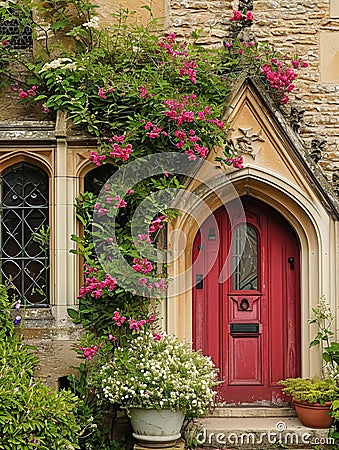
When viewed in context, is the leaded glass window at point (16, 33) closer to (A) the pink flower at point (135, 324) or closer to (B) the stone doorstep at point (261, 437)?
(A) the pink flower at point (135, 324)

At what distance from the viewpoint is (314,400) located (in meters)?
7.58

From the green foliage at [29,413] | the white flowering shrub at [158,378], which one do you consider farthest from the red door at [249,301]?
the green foliage at [29,413]

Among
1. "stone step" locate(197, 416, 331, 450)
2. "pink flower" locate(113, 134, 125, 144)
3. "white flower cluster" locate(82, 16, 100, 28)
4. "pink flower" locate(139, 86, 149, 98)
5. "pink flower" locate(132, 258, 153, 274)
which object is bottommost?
"stone step" locate(197, 416, 331, 450)

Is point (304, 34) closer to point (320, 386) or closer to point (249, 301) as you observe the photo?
point (249, 301)

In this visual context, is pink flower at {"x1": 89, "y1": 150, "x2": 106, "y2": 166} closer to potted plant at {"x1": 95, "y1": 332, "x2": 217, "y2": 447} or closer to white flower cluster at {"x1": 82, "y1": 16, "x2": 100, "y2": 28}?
white flower cluster at {"x1": 82, "y1": 16, "x2": 100, "y2": 28}

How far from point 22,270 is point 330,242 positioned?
311cm

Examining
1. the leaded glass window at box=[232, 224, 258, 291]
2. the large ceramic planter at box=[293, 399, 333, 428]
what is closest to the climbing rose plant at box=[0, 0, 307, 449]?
the leaded glass window at box=[232, 224, 258, 291]

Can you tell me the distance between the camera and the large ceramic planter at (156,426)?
7117 mm

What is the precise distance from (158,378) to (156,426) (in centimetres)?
45

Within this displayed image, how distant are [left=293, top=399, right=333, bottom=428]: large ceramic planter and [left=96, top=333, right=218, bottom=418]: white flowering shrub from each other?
3.38 ft

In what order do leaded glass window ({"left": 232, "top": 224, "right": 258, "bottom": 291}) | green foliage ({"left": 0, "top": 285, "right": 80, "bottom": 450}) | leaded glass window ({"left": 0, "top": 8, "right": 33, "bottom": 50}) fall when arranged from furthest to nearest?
1. leaded glass window ({"left": 0, "top": 8, "right": 33, "bottom": 50})
2. leaded glass window ({"left": 232, "top": 224, "right": 258, "bottom": 291})
3. green foliage ({"left": 0, "top": 285, "right": 80, "bottom": 450})

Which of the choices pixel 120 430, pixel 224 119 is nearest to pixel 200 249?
pixel 224 119

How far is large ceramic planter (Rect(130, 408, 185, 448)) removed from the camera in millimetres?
7117

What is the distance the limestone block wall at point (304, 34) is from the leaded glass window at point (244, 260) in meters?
1.23
